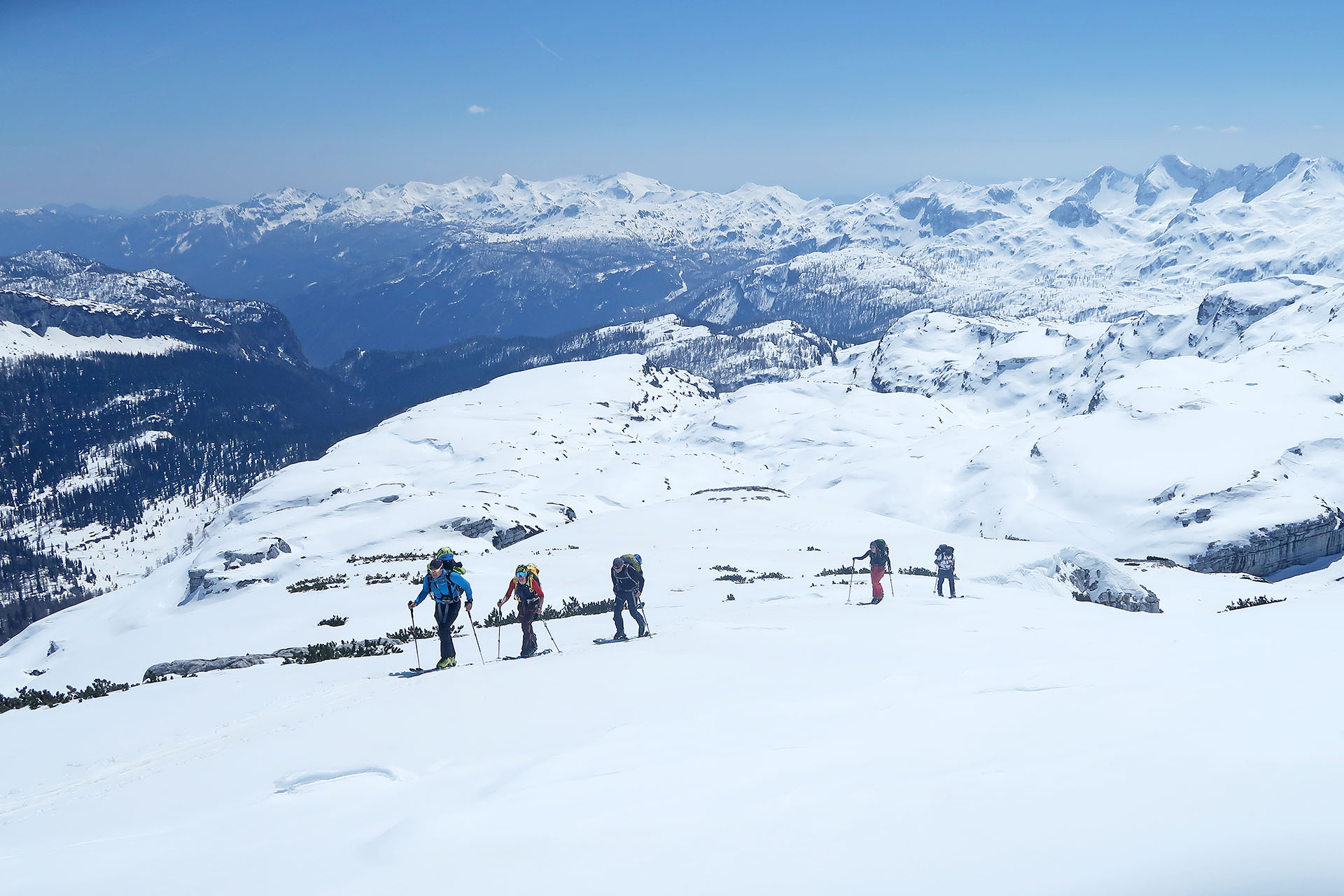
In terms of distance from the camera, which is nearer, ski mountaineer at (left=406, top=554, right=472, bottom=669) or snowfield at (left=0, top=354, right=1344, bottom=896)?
snowfield at (left=0, top=354, right=1344, bottom=896)

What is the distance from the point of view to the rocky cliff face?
243ft

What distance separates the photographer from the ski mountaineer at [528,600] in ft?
52.2

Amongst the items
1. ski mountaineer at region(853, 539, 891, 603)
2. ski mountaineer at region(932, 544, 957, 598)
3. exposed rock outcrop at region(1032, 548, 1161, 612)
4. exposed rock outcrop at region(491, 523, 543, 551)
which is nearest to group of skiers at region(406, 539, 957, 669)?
ski mountaineer at region(853, 539, 891, 603)

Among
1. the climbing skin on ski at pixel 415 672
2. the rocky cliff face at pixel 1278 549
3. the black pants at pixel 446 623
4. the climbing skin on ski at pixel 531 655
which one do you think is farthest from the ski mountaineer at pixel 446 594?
the rocky cliff face at pixel 1278 549

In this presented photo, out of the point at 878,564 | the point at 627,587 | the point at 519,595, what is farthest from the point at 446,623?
the point at 878,564

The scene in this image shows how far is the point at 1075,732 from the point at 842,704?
2.92 metres

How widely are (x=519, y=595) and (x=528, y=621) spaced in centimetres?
67

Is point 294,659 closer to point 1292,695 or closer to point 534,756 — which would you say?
point 534,756

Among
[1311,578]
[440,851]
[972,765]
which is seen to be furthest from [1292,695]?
[1311,578]

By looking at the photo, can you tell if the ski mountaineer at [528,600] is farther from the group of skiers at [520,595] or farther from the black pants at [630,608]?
the black pants at [630,608]

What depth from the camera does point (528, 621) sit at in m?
15.9

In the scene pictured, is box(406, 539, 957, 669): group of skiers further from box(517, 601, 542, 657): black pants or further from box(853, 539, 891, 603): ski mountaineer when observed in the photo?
box(853, 539, 891, 603): ski mountaineer

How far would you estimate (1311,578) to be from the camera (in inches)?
1487

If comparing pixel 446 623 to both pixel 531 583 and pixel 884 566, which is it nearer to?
pixel 531 583
